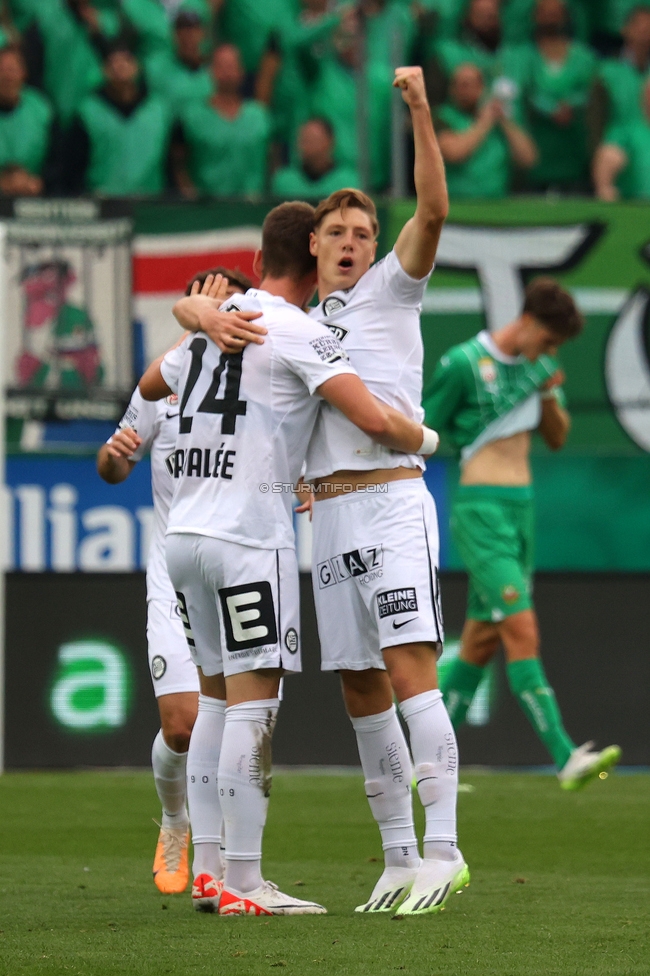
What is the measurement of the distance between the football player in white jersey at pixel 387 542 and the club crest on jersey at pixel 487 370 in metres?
3.26

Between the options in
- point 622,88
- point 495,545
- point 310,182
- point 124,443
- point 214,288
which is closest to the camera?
point 214,288

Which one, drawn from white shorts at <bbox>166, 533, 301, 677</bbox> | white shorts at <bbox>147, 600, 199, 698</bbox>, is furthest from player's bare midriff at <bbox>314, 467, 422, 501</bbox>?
white shorts at <bbox>147, 600, 199, 698</bbox>

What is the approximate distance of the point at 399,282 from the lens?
4977 mm

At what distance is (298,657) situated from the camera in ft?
15.5

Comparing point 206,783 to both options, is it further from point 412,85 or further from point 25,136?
point 25,136

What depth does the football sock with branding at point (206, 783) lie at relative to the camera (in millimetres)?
4996

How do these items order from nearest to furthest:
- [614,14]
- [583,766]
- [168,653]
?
1. [168,653]
2. [583,766]
3. [614,14]

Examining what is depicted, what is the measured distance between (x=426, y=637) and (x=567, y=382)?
21.0ft

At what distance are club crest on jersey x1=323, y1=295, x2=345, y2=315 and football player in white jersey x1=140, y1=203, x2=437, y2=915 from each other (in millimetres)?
286

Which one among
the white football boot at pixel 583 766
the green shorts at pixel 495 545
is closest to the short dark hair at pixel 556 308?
the green shorts at pixel 495 545

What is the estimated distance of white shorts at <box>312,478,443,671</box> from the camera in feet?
15.9

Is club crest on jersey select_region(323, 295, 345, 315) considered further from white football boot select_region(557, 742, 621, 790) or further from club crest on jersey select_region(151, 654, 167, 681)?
white football boot select_region(557, 742, 621, 790)

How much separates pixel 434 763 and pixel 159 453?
6.15 feet

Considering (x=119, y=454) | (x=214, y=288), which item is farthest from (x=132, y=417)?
(x=214, y=288)
